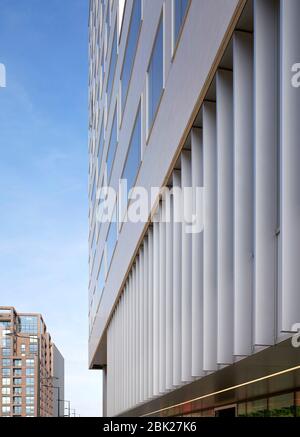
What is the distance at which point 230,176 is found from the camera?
8.27 meters

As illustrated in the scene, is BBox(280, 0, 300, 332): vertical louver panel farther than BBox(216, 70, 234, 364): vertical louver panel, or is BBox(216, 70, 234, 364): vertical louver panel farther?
BBox(216, 70, 234, 364): vertical louver panel

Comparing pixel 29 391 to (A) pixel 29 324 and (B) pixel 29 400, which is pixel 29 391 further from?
(A) pixel 29 324

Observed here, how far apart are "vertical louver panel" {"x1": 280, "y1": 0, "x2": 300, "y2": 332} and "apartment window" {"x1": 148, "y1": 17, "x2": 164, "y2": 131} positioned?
7.26m

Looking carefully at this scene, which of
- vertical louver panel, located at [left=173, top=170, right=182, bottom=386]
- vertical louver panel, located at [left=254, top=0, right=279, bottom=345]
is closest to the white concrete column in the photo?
vertical louver panel, located at [left=173, top=170, right=182, bottom=386]

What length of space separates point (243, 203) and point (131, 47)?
13.2m

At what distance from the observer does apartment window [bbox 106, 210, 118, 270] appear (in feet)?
77.7

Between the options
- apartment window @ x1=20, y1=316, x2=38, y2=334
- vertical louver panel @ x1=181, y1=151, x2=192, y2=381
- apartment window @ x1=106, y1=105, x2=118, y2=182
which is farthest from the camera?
apartment window @ x1=20, y1=316, x2=38, y2=334

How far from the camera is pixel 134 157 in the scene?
720 inches

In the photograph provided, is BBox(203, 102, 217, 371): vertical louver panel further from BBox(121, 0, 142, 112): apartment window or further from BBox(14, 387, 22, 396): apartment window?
BBox(14, 387, 22, 396): apartment window

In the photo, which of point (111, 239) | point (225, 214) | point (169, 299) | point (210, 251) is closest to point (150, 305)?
point (169, 299)

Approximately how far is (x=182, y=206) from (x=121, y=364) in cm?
1179

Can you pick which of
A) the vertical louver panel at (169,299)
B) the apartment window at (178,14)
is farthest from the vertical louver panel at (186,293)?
the apartment window at (178,14)

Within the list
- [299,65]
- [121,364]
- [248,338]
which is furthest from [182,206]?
[121,364]
